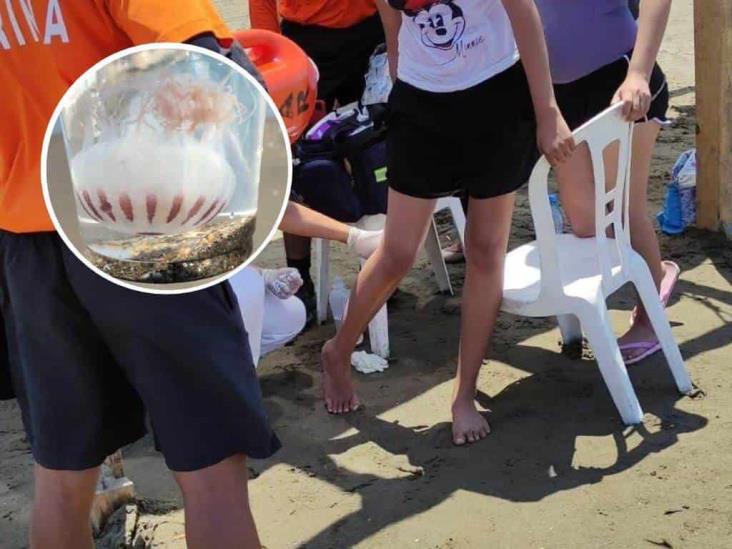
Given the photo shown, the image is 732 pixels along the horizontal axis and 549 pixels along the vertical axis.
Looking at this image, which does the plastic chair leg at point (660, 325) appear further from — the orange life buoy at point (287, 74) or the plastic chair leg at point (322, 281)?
the plastic chair leg at point (322, 281)

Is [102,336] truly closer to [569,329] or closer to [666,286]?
[569,329]

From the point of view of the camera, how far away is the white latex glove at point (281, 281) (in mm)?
3539

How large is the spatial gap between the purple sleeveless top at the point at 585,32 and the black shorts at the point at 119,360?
5.52 ft

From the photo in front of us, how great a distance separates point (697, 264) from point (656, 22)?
145 cm

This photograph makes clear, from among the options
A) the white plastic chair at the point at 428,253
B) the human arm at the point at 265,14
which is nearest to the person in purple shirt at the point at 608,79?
the white plastic chair at the point at 428,253

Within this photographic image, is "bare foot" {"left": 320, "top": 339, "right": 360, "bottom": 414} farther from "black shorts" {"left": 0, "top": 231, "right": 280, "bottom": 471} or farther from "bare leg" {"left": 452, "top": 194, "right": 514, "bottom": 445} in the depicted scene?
"black shorts" {"left": 0, "top": 231, "right": 280, "bottom": 471}

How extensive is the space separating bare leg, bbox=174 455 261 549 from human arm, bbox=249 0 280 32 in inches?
112

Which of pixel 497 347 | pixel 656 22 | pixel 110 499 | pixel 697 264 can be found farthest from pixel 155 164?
pixel 697 264

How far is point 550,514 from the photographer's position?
284 cm

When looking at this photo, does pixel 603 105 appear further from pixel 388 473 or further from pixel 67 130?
pixel 67 130

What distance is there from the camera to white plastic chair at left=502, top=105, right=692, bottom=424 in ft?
10.3

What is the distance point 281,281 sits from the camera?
3541 millimetres

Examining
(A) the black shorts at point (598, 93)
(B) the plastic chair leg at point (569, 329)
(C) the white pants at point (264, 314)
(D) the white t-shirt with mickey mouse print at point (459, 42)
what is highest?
(D) the white t-shirt with mickey mouse print at point (459, 42)

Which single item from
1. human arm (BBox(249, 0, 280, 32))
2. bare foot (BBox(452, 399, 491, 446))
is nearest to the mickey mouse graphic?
bare foot (BBox(452, 399, 491, 446))
